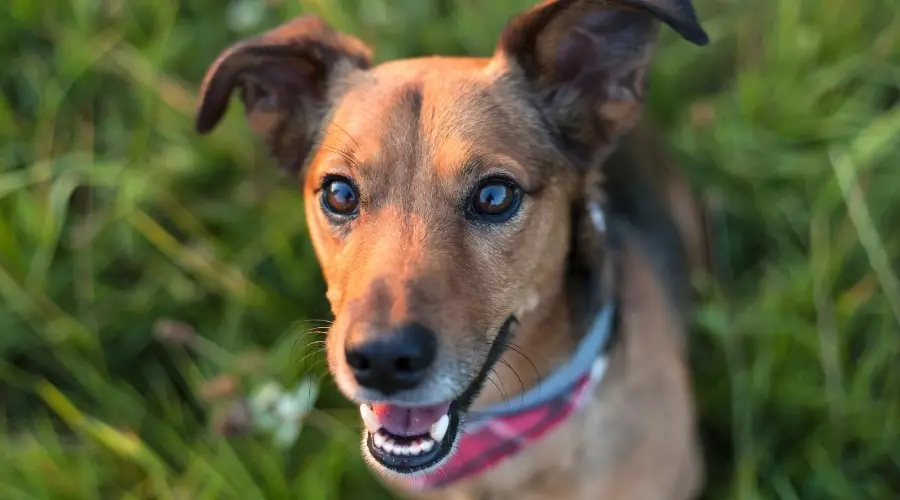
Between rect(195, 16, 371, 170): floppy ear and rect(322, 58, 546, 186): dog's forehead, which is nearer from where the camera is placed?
rect(322, 58, 546, 186): dog's forehead

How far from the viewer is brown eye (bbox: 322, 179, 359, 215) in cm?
222

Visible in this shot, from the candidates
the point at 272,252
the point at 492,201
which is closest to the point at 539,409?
the point at 492,201

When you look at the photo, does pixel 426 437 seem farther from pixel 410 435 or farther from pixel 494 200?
pixel 494 200

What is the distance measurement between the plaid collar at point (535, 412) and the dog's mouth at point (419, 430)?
0.96ft

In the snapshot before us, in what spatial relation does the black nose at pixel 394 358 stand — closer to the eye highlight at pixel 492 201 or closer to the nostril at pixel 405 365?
the nostril at pixel 405 365

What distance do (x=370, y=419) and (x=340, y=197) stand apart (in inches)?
24.2

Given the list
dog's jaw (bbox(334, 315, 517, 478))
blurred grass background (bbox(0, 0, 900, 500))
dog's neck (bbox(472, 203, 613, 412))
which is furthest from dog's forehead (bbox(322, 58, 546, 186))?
blurred grass background (bbox(0, 0, 900, 500))

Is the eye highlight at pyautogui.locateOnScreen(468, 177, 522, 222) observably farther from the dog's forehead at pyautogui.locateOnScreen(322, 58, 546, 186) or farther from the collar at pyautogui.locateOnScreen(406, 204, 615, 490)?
the collar at pyautogui.locateOnScreen(406, 204, 615, 490)

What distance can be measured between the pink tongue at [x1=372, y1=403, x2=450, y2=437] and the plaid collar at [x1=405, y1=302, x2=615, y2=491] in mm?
302

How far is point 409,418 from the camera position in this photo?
7.14 ft

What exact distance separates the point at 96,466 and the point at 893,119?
3.49 meters

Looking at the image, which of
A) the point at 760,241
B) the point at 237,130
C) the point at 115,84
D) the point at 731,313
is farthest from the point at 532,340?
the point at 115,84

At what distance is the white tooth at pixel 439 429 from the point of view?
2.13 metres

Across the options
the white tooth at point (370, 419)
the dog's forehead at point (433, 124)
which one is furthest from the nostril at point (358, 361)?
Answer: the dog's forehead at point (433, 124)
